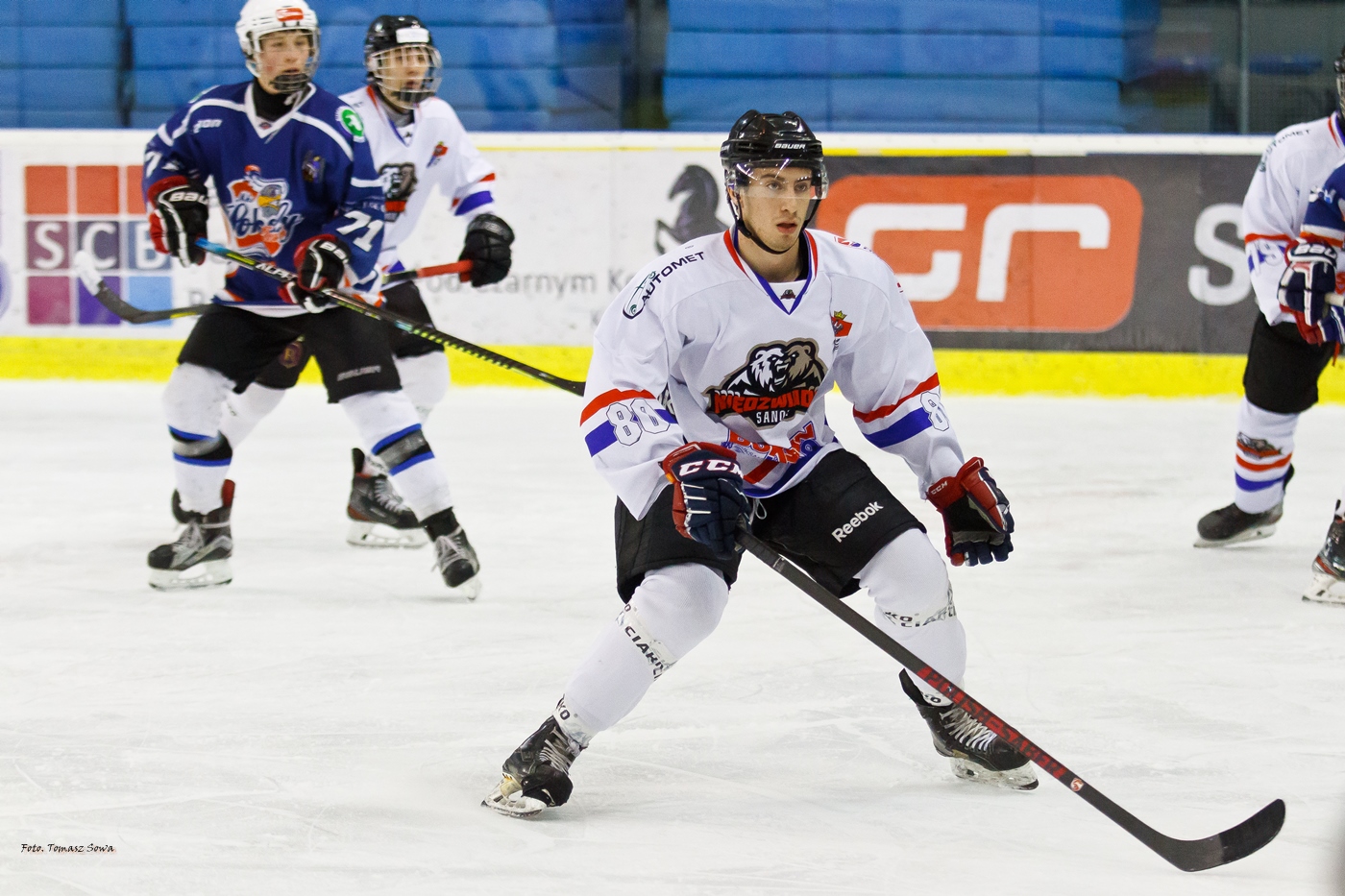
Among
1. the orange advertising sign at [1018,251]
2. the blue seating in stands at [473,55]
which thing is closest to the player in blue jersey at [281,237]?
the orange advertising sign at [1018,251]

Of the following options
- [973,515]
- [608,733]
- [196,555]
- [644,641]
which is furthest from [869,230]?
[644,641]

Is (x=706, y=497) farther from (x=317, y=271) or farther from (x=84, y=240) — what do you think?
(x=84, y=240)

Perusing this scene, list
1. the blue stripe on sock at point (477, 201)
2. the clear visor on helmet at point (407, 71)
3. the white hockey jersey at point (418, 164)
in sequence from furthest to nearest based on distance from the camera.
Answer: the blue stripe on sock at point (477, 201) < the white hockey jersey at point (418, 164) < the clear visor on helmet at point (407, 71)

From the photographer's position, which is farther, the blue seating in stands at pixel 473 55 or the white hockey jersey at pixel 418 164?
the blue seating in stands at pixel 473 55

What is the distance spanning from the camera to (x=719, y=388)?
2109 mm

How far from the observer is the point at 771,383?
2113 millimetres

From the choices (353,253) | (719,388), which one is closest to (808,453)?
(719,388)

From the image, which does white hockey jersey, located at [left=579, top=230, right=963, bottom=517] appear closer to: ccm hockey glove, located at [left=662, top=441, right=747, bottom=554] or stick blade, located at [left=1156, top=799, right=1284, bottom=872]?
ccm hockey glove, located at [left=662, top=441, right=747, bottom=554]

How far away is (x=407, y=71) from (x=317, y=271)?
91cm

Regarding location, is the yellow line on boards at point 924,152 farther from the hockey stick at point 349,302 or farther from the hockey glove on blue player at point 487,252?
the hockey stick at point 349,302

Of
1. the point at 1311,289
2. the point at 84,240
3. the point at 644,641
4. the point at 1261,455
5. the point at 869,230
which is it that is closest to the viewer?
the point at 644,641

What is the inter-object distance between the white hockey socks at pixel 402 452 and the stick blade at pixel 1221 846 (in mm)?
1858

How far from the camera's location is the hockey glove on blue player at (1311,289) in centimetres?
341

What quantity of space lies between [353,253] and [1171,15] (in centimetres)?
447
